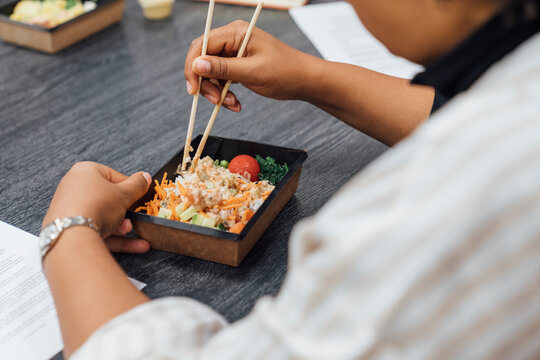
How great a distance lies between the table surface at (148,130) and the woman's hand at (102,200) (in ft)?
0.11

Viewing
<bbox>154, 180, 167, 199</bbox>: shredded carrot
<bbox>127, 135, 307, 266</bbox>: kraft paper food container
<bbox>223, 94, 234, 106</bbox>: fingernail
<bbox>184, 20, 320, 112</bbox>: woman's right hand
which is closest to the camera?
<bbox>127, 135, 307, 266</bbox>: kraft paper food container

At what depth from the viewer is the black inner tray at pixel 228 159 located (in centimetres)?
78

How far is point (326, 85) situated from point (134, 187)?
1.52 feet

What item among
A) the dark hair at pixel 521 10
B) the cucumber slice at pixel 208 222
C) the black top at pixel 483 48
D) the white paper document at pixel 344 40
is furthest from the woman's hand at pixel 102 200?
the white paper document at pixel 344 40

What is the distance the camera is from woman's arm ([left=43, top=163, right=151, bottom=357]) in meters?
Answer: 0.64

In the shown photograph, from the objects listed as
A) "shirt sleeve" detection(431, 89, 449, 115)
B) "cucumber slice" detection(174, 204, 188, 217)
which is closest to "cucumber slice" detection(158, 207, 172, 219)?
"cucumber slice" detection(174, 204, 188, 217)

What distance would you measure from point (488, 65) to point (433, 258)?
235mm

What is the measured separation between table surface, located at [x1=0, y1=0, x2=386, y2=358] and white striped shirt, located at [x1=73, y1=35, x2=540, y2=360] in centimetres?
37

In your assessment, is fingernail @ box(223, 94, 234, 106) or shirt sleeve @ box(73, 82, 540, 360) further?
fingernail @ box(223, 94, 234, 106)

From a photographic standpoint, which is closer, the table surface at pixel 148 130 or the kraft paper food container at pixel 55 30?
the table surface at pixel 148 130

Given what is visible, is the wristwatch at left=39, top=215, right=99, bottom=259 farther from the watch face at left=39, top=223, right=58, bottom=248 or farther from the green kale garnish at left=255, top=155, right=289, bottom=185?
the green kale garnish at left=255, top=155, right=289, bottom=185

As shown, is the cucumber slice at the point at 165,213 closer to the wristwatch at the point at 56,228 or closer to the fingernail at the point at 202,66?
the wristwatch at the point at 56,228

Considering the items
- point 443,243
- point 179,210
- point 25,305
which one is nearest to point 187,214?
point 179,210

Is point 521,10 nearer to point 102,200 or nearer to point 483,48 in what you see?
point 483,48
